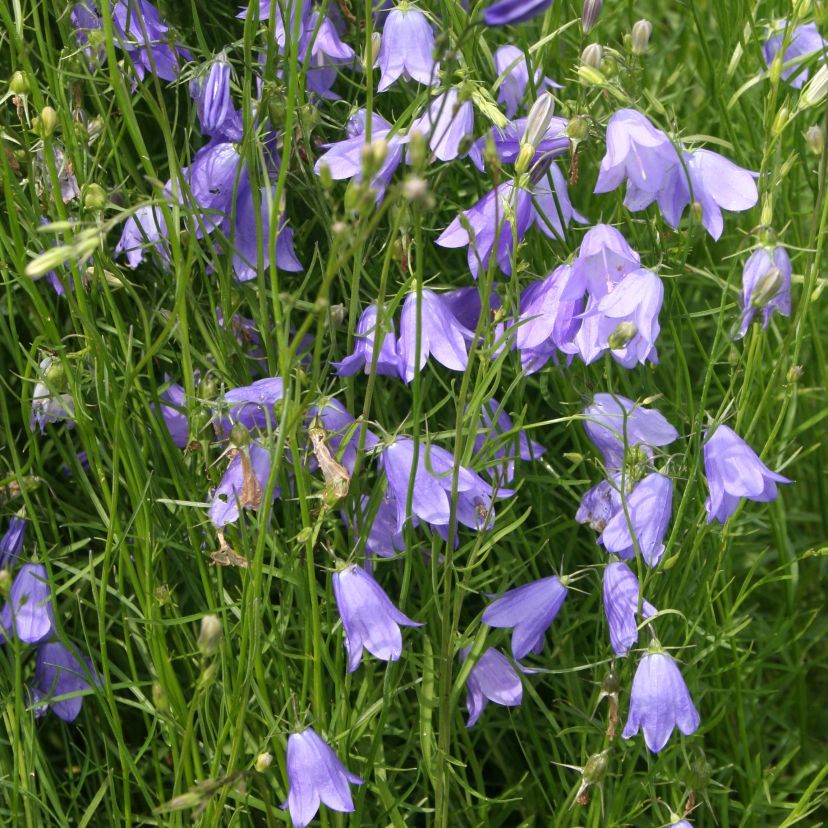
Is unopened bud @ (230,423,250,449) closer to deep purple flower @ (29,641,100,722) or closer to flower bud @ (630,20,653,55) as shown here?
deep purple flower @ (29,641,100,722)

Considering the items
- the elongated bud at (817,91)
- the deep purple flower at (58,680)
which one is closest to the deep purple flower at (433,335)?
the elongated bud at (817,91)

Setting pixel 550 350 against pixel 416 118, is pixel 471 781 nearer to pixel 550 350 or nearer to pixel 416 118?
pixel 550 350

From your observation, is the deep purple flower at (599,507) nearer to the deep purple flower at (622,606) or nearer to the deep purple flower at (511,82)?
the deep purple flower at (622,606)

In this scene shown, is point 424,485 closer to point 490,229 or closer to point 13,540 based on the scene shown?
point 490,229

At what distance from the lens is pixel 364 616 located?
120 cm

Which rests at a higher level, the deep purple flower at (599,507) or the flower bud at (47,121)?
the flower bud at (47,121)

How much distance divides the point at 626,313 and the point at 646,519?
24 centimetres

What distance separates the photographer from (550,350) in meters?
1.35

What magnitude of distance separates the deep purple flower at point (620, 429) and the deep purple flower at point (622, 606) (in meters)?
0.14

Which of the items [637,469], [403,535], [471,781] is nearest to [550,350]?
[637,469]

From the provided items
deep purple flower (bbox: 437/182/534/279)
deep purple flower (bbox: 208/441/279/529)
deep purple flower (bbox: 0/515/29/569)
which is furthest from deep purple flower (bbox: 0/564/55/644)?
deep purple flower (bbox: 437/182/534/279)

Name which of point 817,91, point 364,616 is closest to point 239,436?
point 364,616

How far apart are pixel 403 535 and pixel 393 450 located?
16 centimetres

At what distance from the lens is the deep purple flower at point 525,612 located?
133 cm
